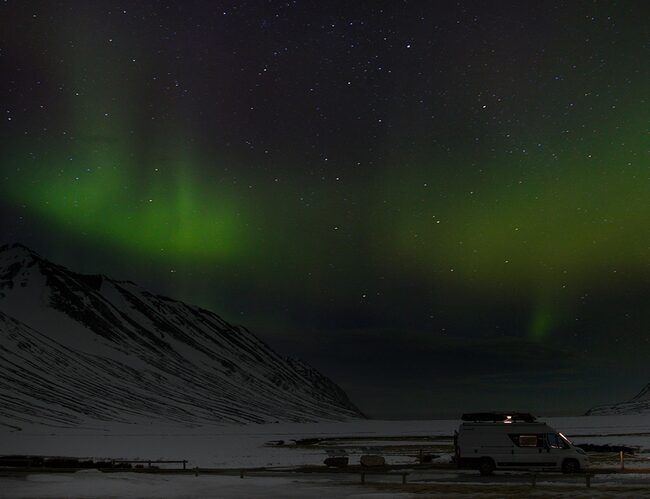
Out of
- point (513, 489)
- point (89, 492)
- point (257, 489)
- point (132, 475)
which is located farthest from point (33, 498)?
point (513, 489)

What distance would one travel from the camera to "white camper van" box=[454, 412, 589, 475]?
44.7 meters

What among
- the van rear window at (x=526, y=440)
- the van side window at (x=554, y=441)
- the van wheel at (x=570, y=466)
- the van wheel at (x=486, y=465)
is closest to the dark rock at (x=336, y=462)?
the van wheel at (x=486, y=465)

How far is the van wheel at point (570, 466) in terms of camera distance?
44750 mm

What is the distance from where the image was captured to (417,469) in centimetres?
5250

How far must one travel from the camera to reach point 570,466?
44.9 m

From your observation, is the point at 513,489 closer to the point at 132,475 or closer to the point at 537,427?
the point at 537,427

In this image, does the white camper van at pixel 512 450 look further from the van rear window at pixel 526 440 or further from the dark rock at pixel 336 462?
the dark rock at pixel 336 462

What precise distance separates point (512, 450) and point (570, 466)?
3.31 m

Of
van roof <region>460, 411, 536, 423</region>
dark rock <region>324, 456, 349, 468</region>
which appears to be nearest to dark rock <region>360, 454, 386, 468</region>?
dark rock <region>324, 456, 349, 468</region>

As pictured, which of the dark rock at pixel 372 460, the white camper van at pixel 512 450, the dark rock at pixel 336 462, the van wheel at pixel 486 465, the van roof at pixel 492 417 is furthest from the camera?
the dark rock at pixel 336 462

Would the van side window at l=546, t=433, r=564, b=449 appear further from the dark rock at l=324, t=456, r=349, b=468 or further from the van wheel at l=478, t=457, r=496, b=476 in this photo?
the dark rock at l=324, t=456, r=349, b=468

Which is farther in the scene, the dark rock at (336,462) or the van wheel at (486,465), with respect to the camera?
the dark rock at (336,462)

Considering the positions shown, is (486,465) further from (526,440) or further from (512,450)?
(526,440)

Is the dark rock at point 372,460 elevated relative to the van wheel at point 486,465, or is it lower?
elevated
